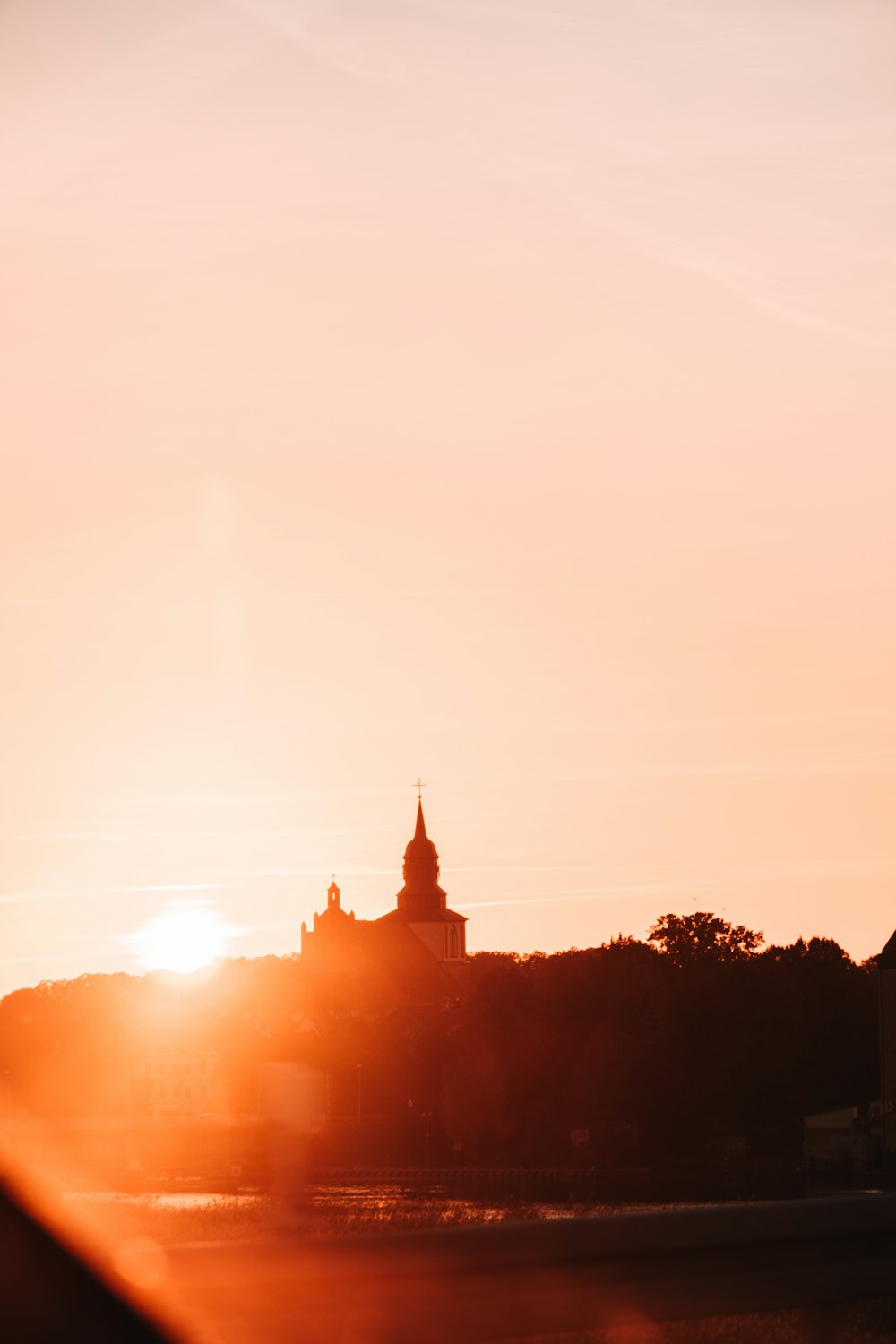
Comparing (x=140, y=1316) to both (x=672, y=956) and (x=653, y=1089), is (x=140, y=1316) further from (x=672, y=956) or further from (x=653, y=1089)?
(x=672, y=956)

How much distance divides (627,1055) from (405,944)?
8930cm

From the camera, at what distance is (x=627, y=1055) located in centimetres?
9188

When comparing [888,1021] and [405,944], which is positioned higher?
[405,944]

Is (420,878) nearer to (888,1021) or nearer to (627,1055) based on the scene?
(627,1055)

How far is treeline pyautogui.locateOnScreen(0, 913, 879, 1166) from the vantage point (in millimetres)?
88375

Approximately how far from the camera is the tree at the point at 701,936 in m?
106

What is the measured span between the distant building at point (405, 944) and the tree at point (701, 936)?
64228 mm

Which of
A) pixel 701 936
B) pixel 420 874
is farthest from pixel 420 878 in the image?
pixel 701 936

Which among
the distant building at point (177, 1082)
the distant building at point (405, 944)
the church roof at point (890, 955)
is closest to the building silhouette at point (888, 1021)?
the church roof at point (890, 955)

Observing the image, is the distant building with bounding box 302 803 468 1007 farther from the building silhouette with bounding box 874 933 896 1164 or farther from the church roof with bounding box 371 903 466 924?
the building silhouette with bounding box 874 933 896 1164

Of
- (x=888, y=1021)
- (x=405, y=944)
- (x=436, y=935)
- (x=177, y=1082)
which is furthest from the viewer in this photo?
(x=436, y=935)

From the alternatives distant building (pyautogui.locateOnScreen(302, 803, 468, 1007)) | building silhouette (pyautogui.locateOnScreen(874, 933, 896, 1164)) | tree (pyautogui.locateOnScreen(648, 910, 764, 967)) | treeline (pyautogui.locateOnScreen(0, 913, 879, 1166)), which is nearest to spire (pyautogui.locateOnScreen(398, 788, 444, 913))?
distant building (pyautogui.locateOnScreen(302, 803, 468, 1007))

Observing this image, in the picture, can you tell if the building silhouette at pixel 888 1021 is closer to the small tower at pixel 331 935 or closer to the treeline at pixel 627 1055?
the treeline at pixel 627 1055

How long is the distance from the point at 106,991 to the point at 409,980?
105 feet
